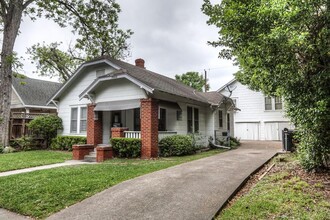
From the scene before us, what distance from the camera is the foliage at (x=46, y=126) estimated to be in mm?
14949

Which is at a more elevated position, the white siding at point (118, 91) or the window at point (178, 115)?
the white siding at point (118, 91)

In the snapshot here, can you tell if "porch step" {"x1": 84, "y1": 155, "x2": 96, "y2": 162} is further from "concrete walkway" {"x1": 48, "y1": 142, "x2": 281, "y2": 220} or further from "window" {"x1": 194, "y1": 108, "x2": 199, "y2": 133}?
"window" {"x1": 194, "y1": 108, "x2": 199, "y2": 133}

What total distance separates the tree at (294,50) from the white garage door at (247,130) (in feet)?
54.2

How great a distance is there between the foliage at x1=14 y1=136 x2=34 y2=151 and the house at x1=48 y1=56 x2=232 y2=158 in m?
2.04

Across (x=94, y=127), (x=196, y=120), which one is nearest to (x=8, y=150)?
(x=94, y=127)

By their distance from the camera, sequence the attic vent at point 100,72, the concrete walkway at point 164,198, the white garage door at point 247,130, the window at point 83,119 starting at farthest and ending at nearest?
the white garage door at point 247,130
the window at point 83,119
the attic vent at point 100,72
the concrete walkway at point 164,198

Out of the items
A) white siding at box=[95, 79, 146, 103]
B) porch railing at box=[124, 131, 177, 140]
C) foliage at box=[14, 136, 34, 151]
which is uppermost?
white siding at box=[95, 79, 146, 103]

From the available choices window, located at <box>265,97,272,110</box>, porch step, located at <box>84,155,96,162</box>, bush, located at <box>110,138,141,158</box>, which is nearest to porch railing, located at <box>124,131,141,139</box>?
bush, located at <box>110,138,141,158</box>

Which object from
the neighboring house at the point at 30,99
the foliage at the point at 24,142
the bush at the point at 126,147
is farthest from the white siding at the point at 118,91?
the neighboring house at the point at 30,99

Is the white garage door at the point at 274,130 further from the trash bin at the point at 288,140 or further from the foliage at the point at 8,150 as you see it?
the foliage at the point at 8,150

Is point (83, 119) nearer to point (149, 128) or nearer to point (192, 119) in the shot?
point (149, 128)

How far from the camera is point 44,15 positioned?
17453 mm

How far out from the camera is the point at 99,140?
13.1m

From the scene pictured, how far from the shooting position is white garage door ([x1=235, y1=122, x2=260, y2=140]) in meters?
22.6
